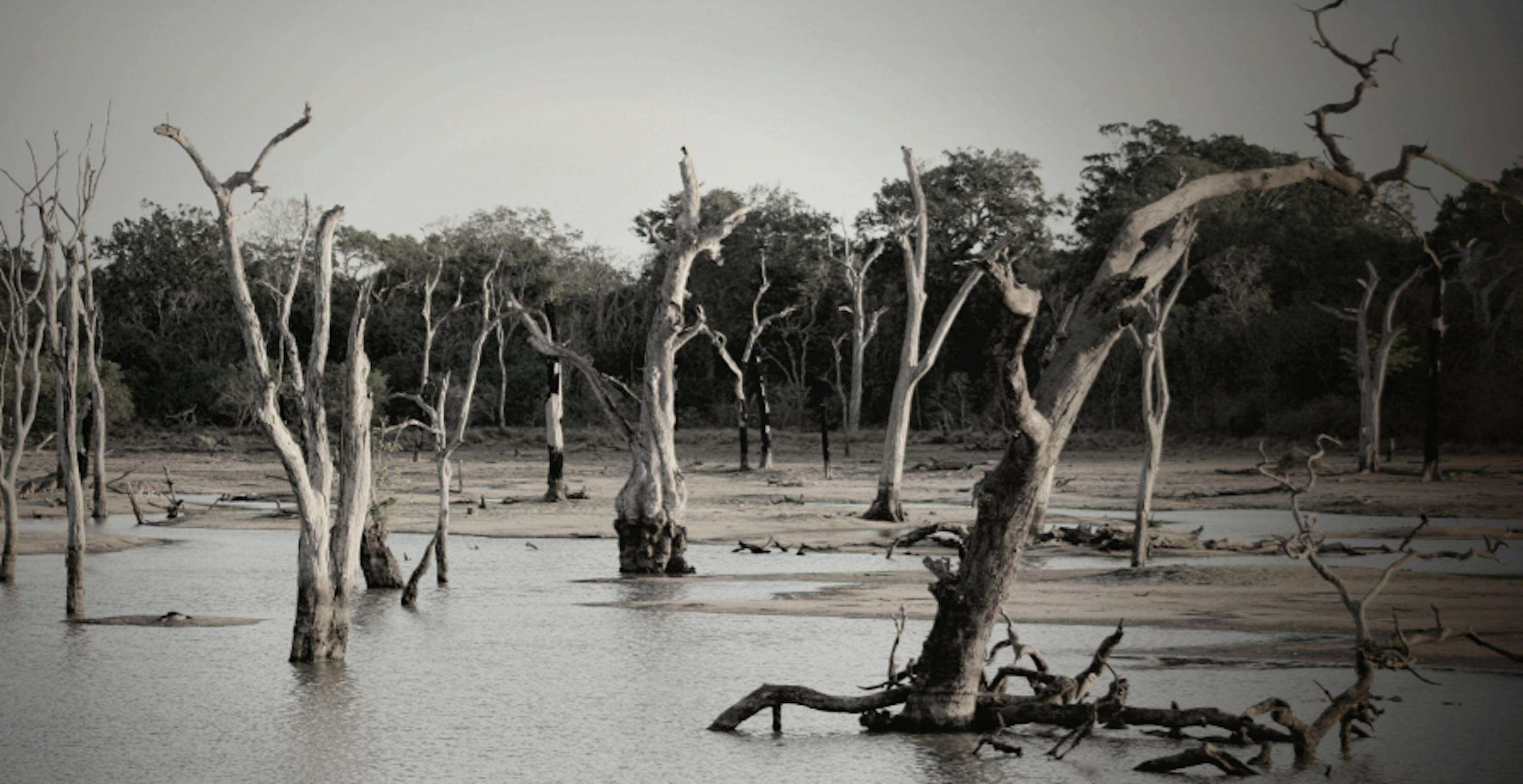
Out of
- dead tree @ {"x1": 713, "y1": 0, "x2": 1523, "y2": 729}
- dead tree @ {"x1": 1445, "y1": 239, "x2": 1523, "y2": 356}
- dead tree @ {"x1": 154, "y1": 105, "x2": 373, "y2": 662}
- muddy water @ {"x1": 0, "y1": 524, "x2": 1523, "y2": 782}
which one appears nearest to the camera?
dead tree @ {"x1": 713, "y1": 0, "x2": 1523, "y2": 729}

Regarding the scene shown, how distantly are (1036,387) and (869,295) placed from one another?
56.3 meters

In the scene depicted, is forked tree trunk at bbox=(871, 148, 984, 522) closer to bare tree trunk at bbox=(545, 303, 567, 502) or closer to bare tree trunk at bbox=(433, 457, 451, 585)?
bare tree trunk at bbox=(545, 303, 567, 502)

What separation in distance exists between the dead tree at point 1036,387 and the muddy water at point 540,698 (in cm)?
67

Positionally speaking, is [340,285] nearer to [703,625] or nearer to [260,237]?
[260,237]

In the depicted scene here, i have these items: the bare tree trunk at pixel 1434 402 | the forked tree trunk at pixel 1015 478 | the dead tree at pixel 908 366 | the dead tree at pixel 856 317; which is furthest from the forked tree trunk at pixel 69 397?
the bare tree trunk at pixel 1434 402

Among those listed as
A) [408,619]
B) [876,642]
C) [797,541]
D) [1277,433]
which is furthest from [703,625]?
[1277,433]

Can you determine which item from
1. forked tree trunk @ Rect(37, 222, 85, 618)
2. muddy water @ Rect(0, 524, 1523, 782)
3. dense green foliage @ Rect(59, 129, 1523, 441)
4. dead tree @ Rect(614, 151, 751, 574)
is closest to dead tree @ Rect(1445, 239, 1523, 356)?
dense green foliage @ Rect(59, 129, 1523, 441)

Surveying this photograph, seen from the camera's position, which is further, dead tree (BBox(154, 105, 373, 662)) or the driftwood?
dead tree (BBox(154, 105, 373, 662))

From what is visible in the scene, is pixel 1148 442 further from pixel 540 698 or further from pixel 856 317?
pixel 856 317

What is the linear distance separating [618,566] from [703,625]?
6.18 meters

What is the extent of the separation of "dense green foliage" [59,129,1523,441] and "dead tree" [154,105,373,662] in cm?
3743

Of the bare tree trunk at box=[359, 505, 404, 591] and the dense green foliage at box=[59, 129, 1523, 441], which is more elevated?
the dense green foliage at box=[59, 129, 1523, 441]

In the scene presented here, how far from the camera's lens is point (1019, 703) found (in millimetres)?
11367

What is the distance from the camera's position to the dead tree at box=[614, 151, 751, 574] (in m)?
21.8
